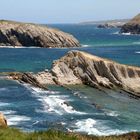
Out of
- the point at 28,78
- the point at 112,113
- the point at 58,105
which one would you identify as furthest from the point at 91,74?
the point at 112,113

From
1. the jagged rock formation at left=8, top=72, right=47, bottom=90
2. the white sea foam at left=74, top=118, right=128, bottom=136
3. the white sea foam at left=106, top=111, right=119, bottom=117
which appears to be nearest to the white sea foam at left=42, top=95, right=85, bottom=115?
the white sea foam at left=106, top=111, right=119, bottom=117

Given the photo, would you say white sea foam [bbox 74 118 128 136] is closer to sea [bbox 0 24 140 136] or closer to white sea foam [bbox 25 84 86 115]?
sea [bbox 0 24 140 136]

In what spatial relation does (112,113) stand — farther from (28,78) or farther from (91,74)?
A: (28,78)

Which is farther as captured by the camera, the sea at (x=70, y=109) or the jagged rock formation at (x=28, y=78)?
the jagged rock formation at (x=28, y=78)

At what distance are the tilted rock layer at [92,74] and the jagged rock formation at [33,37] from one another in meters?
81.1

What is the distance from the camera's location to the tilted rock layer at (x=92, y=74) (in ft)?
258

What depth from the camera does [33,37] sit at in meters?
→ 166

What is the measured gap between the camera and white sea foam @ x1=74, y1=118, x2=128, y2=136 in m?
46.1

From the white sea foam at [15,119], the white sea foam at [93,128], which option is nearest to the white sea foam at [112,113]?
the white sea foam at [93,128]

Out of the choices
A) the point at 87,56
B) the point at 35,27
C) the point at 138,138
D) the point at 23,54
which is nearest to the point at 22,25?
the point at 35,27

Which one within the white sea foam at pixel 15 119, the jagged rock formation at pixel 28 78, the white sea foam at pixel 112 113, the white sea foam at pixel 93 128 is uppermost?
the white sea foam at pixel 15 119

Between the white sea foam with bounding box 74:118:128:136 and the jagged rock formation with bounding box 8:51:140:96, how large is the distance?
85.4ft

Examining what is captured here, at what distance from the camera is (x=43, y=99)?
66188 mm

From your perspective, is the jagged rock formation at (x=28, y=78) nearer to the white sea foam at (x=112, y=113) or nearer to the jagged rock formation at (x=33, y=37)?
the white sea foam at (x=112, y=113)
